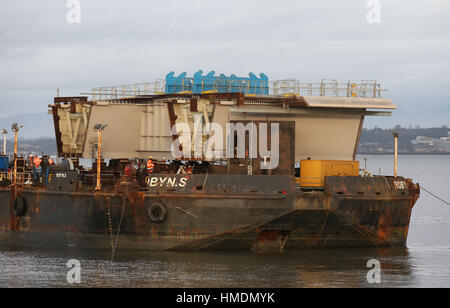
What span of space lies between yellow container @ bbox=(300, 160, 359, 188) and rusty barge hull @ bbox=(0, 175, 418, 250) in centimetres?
118

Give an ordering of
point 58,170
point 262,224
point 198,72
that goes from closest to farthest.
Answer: point 262,224, point 58,170, point 198,72

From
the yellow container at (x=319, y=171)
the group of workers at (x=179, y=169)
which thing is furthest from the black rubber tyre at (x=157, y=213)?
the yellow container at (x=319, y=171)

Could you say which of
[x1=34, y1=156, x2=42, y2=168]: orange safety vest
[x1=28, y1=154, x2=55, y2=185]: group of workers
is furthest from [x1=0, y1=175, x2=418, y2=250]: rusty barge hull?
[x1=34, y1=156, x2=42, y2=168]: orange safety vest

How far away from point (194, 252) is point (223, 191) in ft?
9.49

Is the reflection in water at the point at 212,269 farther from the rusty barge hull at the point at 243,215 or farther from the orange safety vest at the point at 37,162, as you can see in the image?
the orange safety vest at the point at 37,162

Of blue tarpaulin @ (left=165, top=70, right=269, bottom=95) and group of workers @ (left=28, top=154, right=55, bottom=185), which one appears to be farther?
blue tarpaulin @ (left=165, top=70, right=269, bottom=95)

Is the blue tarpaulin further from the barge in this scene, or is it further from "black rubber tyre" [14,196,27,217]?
"black rubber tyre" [14,196,27,217]

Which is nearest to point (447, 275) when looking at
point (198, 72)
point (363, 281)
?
point (363, 281)

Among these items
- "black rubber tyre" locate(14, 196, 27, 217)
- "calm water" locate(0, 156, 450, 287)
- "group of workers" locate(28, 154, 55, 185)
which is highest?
"group of workers" locate(28, 154, 55, 185)

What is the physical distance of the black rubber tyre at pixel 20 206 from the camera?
41156 millimetres

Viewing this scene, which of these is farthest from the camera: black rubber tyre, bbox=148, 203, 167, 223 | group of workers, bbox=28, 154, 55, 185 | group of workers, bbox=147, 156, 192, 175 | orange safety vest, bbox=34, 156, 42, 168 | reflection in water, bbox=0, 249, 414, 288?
orange safety vest, bbox=34, 156, 42, 168

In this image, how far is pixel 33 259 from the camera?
37562 millimetres

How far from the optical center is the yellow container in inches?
1500
